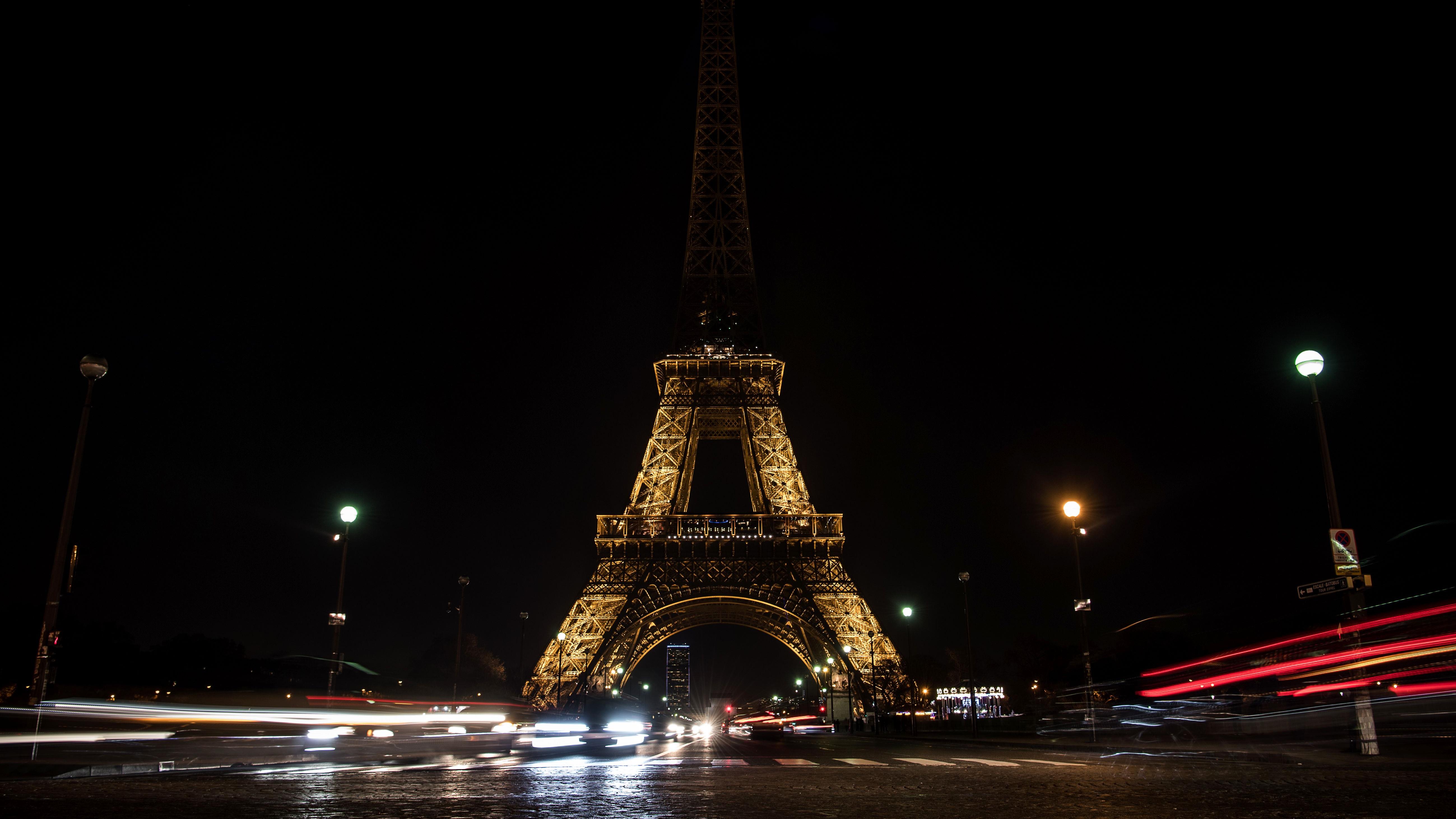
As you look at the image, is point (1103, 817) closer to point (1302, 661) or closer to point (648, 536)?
point (1302, 661)

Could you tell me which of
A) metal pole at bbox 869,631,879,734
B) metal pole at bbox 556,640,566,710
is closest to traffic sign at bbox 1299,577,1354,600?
metal pole at bbox 869,631,879,734

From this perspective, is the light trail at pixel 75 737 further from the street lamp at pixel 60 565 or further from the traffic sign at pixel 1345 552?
the traffic sign at pixel 1345 552

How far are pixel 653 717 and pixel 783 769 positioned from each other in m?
32.6

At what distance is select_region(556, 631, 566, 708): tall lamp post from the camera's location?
151 feet

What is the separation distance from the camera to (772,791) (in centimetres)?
1044

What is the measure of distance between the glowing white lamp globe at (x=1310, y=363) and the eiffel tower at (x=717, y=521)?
34285 mm

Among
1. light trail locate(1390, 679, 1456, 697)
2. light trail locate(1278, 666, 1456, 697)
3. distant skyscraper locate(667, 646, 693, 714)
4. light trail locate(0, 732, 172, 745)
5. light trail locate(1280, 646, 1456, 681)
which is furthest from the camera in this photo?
distant skyscraper locate(667, 646, 693, 714)

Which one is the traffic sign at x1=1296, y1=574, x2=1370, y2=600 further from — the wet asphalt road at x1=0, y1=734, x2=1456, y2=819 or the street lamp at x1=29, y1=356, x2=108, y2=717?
the street lamp at x1=29, y1=356, x2=108, y2=717

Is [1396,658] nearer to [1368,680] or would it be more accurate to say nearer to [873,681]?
[1368,680]

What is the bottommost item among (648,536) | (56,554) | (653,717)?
(653,717)

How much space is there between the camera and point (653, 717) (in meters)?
46.0

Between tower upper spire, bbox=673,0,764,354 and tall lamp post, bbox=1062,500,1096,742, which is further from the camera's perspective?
tower upper spire, bbox=673,0,764,354

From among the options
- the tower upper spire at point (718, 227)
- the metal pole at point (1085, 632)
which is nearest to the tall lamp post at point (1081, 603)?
the metal pole at point (1085, 632)

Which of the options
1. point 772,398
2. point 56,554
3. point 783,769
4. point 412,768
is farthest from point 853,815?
point 772,398
